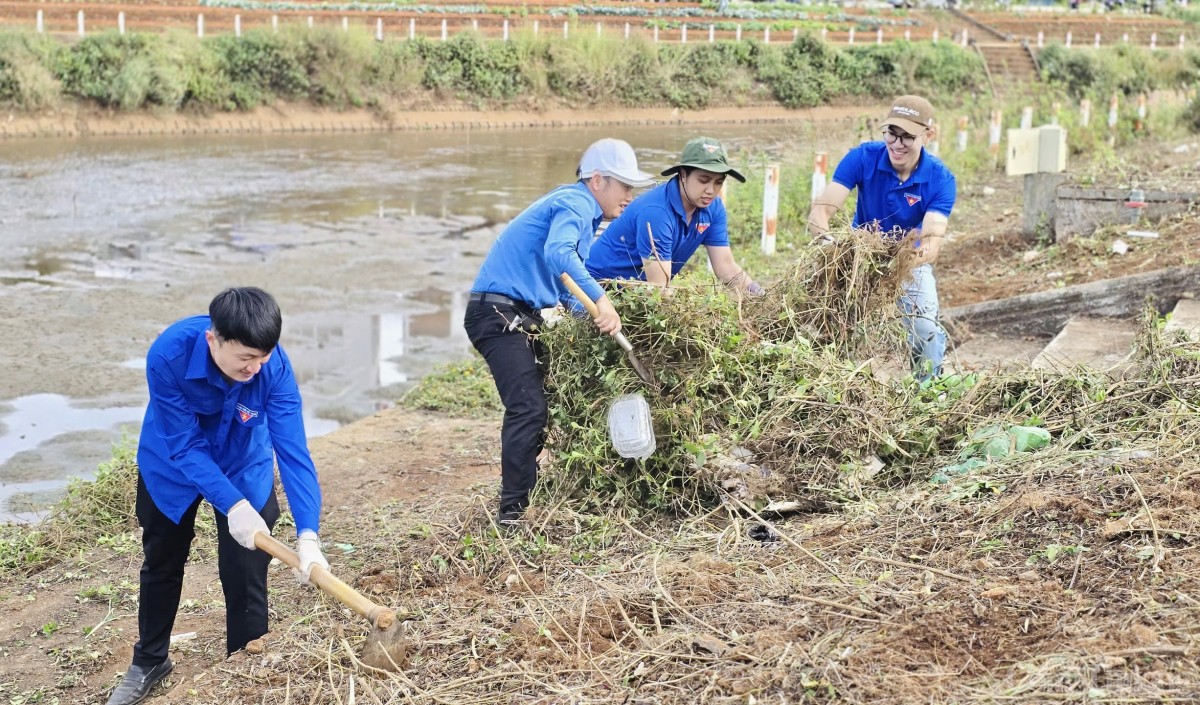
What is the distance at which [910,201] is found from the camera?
6.49m

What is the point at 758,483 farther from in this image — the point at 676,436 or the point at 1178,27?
the point at 1178,27

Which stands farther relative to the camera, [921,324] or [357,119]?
[357,119]

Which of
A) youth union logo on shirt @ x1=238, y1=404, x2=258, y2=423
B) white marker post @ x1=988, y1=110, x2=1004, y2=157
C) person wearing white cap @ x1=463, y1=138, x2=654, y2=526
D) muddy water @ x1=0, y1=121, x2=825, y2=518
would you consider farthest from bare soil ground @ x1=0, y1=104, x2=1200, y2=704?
white marker post @ x1=988, y1=110, x2=1004, y2=157

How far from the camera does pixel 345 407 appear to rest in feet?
29.0

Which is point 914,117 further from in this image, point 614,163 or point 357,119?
point 357,119

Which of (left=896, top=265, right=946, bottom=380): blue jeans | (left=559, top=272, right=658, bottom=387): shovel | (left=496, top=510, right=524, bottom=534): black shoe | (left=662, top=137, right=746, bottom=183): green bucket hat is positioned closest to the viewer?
(left=559, top=272, right=658, bottom=387): shovel

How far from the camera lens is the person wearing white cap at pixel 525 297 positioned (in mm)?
5125

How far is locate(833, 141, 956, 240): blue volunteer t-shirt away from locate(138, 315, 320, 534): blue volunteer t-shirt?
3326mm

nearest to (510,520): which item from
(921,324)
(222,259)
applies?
(921,324)

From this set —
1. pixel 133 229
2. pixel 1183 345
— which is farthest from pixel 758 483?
pixel 133 229

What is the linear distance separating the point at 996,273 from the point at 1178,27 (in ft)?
136

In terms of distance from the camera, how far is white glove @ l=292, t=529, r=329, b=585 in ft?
13.3

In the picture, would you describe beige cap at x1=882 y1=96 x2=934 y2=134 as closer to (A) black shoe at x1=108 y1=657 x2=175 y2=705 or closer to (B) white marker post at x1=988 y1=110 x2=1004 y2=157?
(A) black shoe at x1=108 y1=657 x2=175 y2=705

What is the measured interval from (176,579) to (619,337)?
191 cm
